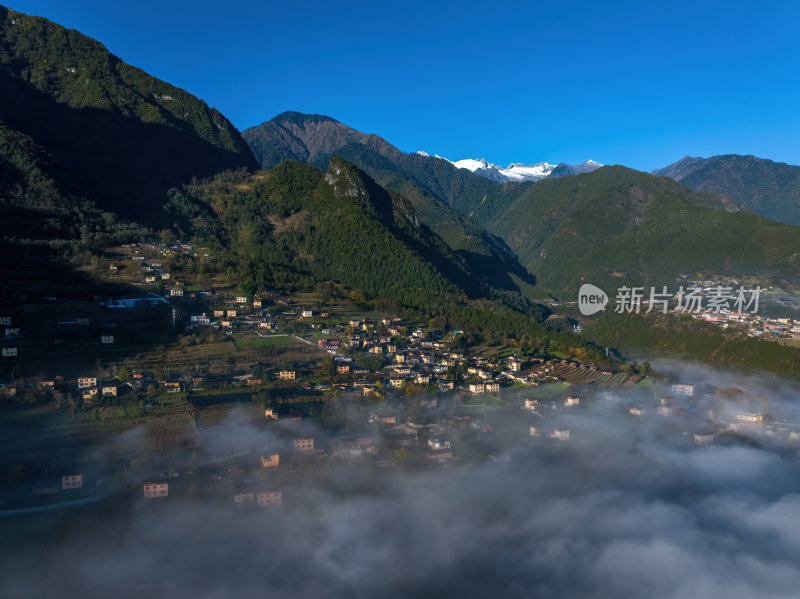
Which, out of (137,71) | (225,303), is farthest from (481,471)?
(137,71)

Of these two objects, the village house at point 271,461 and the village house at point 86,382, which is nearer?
the village house at point 271,461

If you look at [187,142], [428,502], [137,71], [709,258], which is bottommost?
[428,502]

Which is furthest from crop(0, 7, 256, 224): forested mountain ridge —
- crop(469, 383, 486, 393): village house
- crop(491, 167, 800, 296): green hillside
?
crop(491, 167, 800, 296): green hillside

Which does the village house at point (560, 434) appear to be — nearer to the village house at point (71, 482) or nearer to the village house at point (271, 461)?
the village house at point (271, 461)

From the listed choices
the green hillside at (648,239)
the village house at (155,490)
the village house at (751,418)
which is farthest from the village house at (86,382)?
the green hillside at (648,239)

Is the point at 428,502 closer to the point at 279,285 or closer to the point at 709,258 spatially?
the point at 279,285

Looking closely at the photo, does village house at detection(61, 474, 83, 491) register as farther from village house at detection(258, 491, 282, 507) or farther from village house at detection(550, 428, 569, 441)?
village house at detection(550, 428, 569, 441)
